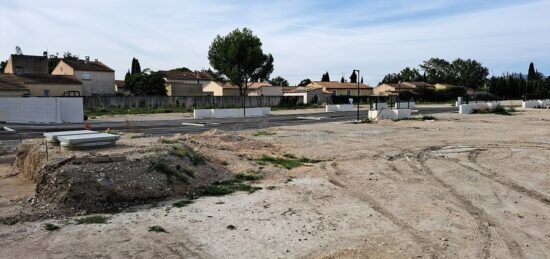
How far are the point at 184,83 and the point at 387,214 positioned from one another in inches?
3129

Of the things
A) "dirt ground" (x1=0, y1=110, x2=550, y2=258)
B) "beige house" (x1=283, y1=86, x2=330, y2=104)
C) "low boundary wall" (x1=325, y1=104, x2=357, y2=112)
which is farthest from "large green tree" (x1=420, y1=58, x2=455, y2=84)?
"dirt ground" (x1=0, y1=110, x2=550, y2=258)

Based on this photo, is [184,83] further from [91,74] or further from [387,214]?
[387,214]

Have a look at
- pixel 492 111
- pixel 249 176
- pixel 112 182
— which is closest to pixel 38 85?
pixel 492 111

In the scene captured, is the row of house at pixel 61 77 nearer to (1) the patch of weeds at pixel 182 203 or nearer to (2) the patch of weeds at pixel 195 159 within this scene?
(2) the patch of weeds at pixel 195 159

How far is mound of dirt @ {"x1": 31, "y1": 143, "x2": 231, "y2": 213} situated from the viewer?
967 centimetres

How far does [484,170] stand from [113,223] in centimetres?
1099

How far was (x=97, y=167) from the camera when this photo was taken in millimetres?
10633

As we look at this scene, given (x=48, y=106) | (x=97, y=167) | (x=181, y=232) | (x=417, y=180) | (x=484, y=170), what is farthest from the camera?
(x=48, y=106)

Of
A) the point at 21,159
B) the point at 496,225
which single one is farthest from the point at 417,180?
the point at 21,159

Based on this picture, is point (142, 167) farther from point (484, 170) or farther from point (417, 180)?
point (484, 170)

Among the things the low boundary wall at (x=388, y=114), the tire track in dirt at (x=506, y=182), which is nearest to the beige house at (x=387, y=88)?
the low boundary wall at (x=388, y=114)

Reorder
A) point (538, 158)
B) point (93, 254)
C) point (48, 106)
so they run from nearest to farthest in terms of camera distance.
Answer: point (93, 254) → point (538, 158) → point (48, 106)

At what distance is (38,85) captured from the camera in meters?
58.2

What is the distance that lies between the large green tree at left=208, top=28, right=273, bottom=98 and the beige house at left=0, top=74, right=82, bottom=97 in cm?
2455
